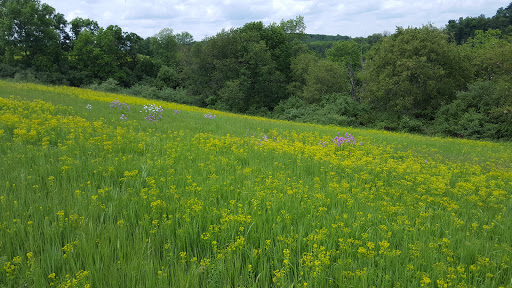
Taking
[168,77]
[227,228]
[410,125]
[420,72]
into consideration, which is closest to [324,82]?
[420,72]

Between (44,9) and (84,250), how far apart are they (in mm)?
45347

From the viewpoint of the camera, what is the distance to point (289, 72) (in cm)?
3934

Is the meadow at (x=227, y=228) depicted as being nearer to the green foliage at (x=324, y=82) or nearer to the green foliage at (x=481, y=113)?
the green foliage at (x=481, y=113)

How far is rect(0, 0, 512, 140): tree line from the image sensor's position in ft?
65.7

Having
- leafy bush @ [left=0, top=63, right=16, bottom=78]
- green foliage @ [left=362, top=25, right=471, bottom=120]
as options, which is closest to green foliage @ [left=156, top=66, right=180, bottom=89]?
leafy bush @ [left=0, top=63, right=16, bottom=78]

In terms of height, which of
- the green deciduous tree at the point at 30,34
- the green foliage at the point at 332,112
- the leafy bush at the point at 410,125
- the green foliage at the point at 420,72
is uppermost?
the green deciduous tree at the point at 30,34

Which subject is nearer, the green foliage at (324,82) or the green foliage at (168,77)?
the green foliage at (324,82)

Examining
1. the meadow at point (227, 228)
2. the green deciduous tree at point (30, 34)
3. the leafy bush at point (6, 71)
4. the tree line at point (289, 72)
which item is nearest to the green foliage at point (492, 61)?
the tree line at point (289, 72)

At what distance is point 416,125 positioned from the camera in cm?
2044

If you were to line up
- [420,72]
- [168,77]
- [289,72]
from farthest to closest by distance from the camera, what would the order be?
[168,77], [289,72], [420,72]

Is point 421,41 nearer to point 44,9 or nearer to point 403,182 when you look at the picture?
point 403,182

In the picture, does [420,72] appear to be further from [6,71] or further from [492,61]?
[6,71]

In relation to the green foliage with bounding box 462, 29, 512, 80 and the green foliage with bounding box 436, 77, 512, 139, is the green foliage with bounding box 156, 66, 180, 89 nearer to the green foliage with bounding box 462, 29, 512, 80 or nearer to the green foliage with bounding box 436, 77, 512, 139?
the green foliage with bounding box 436, 77, 512, 139

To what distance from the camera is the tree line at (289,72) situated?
2002 cm
